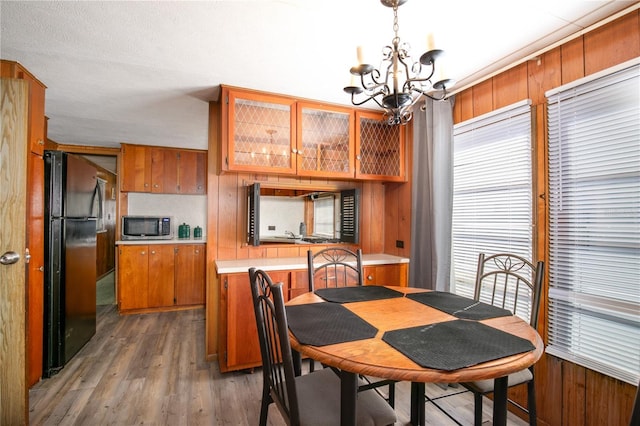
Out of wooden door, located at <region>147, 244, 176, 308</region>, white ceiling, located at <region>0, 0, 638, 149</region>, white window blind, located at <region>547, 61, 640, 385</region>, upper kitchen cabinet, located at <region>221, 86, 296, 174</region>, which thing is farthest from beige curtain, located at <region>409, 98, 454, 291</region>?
wooden door, located at <region>147, 244, 176, 308</region>

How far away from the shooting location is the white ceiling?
1594mm

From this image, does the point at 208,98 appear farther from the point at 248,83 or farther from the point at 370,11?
the point at 370,11

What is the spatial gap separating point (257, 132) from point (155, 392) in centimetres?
212

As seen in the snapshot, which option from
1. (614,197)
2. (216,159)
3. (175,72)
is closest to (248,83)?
(175,72)

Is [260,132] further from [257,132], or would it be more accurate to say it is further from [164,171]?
[164,171]

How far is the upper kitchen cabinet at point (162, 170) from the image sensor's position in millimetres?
4293

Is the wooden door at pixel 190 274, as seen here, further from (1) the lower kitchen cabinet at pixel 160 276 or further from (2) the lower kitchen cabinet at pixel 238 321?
(2) the lower kitchen cabinet at pixel 238 321

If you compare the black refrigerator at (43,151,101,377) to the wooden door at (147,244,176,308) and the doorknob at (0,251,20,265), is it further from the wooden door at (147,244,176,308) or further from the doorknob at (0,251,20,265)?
the wooden door at (147,244,176,308)

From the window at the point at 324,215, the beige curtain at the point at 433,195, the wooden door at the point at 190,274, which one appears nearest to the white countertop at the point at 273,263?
the beige curtain at the point at 433,195

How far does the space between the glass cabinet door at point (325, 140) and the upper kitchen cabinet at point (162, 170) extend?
96.9 inches

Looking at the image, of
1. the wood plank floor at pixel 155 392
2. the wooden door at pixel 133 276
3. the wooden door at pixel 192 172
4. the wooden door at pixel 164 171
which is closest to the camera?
the wood plank floor at pixel 155 392

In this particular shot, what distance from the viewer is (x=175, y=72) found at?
2.29 m

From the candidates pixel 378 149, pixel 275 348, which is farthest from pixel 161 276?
pixel 275 348

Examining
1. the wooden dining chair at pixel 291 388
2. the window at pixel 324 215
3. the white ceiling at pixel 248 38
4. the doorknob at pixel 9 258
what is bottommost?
the wooden dining chair at pixel 291 388
